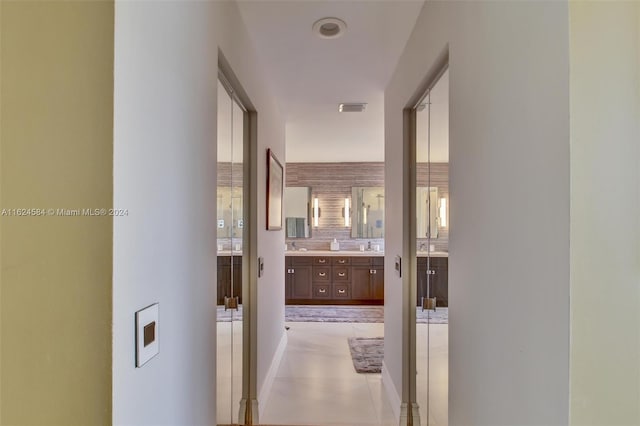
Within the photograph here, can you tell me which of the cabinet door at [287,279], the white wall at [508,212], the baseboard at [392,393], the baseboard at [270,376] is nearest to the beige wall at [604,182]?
the white wall at [508,212]

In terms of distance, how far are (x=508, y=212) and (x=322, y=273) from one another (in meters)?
4.65

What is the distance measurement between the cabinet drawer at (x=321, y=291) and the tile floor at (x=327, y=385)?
1.39 m

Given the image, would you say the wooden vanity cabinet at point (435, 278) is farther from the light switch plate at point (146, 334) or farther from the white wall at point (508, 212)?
the light switch plate at point (146, 334)

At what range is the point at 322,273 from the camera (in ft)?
17.7

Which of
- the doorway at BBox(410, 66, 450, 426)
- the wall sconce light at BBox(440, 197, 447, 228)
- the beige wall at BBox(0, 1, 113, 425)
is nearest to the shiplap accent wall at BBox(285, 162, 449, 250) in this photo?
the doorway at BBox(410, 66, 450, 426)

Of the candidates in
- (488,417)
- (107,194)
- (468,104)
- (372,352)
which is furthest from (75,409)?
(372,352)

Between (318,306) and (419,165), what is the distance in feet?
12.4

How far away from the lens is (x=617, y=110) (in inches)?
24.7

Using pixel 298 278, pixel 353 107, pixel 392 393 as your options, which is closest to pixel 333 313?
pixel 298 278

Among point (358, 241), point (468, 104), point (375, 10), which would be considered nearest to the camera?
point (468, 104)

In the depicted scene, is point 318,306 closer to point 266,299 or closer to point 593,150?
point 266,299

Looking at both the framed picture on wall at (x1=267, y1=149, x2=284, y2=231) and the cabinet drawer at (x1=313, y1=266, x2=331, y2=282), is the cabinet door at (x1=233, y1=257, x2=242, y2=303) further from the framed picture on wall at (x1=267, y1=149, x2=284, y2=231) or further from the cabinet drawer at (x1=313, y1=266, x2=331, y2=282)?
the cabinet drawer at (x1=313, y1=266, x2=331, y2=282)

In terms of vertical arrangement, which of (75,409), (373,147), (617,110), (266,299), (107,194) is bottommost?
(266,299)

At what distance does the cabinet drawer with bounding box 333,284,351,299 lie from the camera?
535 cm
